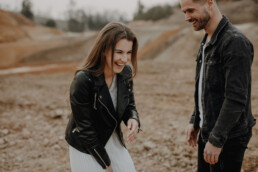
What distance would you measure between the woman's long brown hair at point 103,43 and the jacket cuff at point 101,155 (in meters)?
0.63

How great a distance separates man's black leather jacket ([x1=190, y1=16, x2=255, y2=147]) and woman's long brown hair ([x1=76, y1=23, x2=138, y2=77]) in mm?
734

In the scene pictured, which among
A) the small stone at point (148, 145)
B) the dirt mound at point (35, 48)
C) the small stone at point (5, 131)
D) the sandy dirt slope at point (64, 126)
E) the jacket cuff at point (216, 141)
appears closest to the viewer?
the jacket cuff at point (216, 141)

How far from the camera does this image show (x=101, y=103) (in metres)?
2.08

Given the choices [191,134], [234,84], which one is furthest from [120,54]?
[191,134]

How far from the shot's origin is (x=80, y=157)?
2.13 metres

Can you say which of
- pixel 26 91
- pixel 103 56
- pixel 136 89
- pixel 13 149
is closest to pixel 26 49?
pixel 26 91

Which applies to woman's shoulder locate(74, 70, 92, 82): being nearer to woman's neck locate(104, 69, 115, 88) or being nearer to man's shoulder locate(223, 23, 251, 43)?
woman's neck locate(104, 69, 115, 88)

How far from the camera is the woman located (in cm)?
203

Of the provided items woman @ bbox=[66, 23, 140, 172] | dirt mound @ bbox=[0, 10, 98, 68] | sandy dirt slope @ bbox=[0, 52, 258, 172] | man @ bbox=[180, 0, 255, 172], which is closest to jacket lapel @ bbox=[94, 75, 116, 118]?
woman @ bbox=[66, 23, 140, 172]

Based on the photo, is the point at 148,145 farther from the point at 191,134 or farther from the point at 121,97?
the point at 121,97

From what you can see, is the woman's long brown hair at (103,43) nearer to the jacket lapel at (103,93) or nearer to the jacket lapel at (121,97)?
the jacket lapel at (103,93)

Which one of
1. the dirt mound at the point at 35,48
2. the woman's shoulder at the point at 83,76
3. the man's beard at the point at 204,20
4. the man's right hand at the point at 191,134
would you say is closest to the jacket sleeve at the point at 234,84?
the man's beard at the point at 204,20

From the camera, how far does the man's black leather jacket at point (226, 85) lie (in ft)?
6.06

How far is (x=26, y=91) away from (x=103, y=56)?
8305 mm
